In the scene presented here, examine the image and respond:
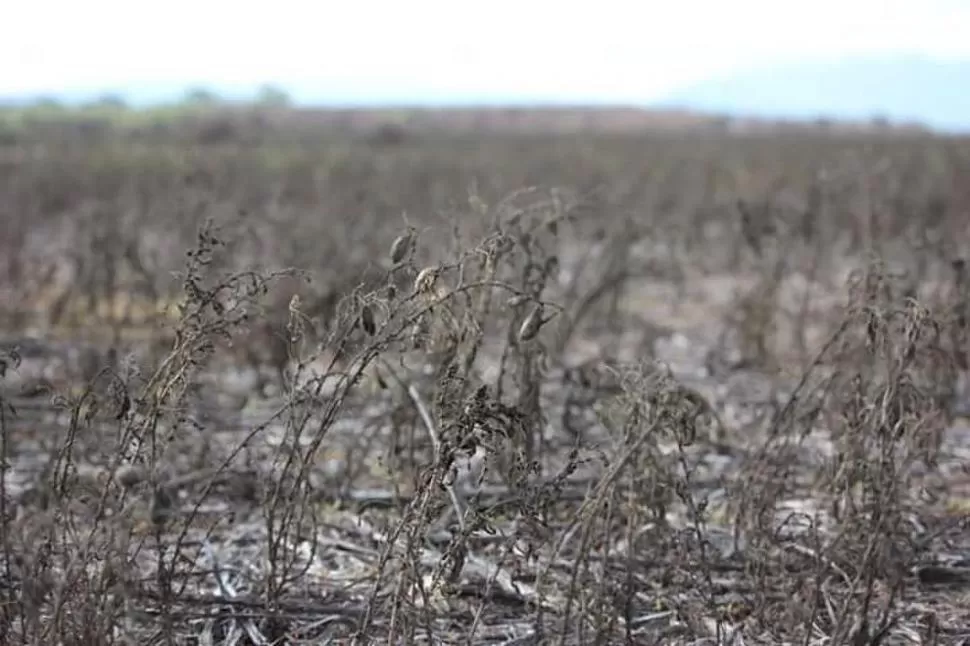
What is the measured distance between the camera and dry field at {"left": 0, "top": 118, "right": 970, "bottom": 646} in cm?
283

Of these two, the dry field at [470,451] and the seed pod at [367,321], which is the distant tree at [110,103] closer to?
the dry field at [470,451]

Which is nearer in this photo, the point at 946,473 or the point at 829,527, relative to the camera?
the point at 829,527

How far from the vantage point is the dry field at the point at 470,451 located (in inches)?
111

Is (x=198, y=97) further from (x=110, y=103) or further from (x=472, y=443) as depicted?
(x=472, y=443)

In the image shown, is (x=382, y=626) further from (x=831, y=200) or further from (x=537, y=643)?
(x=831, y=200)

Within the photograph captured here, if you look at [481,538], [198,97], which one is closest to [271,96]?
[198,97]

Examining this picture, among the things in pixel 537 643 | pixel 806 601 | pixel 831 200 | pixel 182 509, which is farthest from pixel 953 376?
pixel 831 200

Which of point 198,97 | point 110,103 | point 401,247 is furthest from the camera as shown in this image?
point 198,97

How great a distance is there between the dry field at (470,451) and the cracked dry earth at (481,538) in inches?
0.7

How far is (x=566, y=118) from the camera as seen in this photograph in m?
55.0

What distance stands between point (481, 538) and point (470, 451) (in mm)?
736

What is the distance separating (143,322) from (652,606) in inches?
217

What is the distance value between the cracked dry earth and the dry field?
0.06 ft

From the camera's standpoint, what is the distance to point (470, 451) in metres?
2.83
